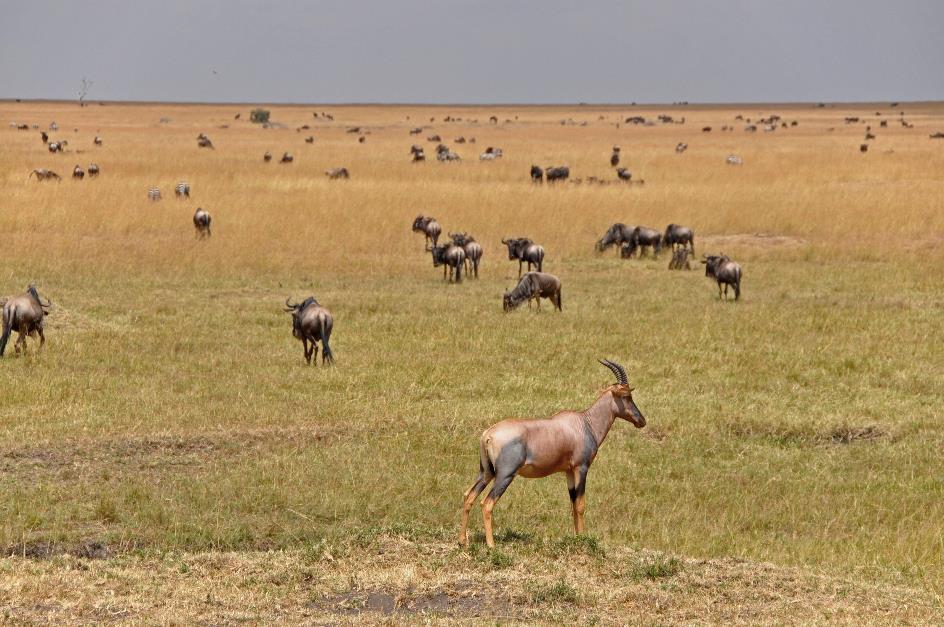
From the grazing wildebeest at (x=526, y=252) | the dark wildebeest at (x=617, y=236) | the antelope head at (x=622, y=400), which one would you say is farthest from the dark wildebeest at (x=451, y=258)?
the antelope head at (x=622, y=400)

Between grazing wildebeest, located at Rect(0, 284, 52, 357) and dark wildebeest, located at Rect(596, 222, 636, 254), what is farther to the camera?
dark wildebeest, located at Rect(596, 222, 636, 254)

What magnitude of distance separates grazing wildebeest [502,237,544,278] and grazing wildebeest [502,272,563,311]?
380cm

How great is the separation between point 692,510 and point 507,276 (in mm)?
15237

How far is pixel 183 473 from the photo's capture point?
10.8m

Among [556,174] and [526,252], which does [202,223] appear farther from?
[556,174]

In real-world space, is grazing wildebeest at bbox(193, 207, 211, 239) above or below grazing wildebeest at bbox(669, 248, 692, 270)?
above

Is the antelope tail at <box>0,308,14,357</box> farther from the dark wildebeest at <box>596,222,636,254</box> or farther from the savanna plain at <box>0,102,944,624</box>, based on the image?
the dark wildebeest at <box>596,222,636,254</box>

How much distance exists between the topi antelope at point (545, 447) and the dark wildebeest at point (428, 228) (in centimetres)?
1935

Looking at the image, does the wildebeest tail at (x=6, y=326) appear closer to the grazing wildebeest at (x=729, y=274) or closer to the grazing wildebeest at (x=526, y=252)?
the grazing wildebeest at (x=526, y=252)

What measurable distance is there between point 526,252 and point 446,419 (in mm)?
11824

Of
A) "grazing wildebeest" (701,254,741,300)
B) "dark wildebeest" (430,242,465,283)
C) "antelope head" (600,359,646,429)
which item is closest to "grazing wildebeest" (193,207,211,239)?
"dark wildebeest" (430,242,465,283)

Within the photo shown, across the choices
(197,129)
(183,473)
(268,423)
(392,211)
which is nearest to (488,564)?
(183,473)

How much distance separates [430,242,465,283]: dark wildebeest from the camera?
Result: 2359cm

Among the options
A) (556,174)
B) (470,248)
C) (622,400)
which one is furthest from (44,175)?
(622,400)
